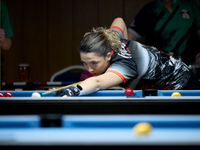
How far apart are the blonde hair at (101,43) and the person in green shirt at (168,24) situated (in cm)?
195

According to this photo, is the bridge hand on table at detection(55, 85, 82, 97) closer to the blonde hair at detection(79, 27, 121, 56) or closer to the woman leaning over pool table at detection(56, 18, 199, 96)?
the woman leaning over pool table at detection(56, 18, 199, 96)

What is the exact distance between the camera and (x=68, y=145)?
2.03ft

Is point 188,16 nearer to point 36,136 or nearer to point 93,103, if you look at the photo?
Result: point 93,103

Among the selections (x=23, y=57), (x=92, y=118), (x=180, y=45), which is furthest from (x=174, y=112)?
(x=23, y=57)

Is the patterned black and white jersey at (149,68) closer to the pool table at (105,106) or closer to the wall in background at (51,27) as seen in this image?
the pool table at (105,106)

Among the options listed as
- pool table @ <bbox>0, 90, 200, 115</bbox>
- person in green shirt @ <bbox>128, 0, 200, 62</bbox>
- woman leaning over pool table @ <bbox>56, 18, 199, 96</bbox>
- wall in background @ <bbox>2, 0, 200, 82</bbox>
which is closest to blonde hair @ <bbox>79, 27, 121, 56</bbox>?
woman leaning over pool table @ <bbox>56, 18, 199, 96</bbox>

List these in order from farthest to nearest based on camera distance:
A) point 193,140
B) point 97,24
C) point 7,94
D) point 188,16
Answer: point 97,24
point 188,16
point 7,94
point 193,140

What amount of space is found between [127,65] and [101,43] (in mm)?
238

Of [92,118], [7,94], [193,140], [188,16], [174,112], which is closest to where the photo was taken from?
[193,140]

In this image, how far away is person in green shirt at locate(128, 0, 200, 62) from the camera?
368cm

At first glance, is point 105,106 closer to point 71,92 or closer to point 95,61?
point 71,92

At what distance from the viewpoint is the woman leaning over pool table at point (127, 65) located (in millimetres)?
1639

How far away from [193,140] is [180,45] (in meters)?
A: 3.41

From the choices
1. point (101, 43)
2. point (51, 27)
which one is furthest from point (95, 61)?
point (51, 27)
